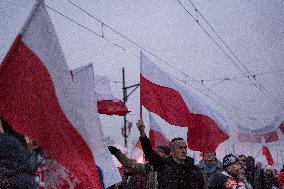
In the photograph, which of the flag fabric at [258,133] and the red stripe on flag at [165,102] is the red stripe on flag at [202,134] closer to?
the red stripe on flag at [165,102]

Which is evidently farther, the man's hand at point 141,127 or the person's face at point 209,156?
the person's face at point 209,156

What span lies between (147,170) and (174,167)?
912 millimetres

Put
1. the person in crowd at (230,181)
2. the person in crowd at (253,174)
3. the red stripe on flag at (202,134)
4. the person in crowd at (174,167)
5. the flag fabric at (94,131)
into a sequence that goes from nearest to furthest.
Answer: the flag fabric at (94,131) < the person in crowd at (174,167) < the person in crowd at (230,181) < the red stripe on flag at (202,134) < the person in crowd at (253,174)

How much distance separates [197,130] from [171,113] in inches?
26.5

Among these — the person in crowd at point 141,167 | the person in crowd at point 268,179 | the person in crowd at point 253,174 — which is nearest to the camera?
the person in crowd at point 141,167

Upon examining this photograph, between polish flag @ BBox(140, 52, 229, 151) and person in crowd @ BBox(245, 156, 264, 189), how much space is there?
2416 millimetres

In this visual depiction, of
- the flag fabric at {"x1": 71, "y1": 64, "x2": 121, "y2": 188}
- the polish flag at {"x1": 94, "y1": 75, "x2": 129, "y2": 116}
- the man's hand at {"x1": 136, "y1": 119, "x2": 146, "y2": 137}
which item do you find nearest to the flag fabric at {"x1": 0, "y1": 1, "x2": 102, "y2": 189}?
the flag fabric at {"x1": 71, "y1": 64, "x2": 121, "y2": 188}

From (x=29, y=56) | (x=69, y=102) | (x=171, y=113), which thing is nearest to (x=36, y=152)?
(x=69, y=102)

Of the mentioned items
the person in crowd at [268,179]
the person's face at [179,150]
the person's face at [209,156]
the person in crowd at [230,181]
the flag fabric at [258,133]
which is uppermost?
the flag fabric at [258,133]

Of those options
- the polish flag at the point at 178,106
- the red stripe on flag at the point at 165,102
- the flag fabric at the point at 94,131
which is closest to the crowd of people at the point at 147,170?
the flag fabric at the point at 94,131

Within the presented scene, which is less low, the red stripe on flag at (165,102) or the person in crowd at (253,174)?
the red stripe on flag at (165,102)

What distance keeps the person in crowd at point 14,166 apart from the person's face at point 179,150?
286 centimetres

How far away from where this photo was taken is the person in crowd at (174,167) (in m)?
4.77

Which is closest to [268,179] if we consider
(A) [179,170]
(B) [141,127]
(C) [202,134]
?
(C) [202,134]
